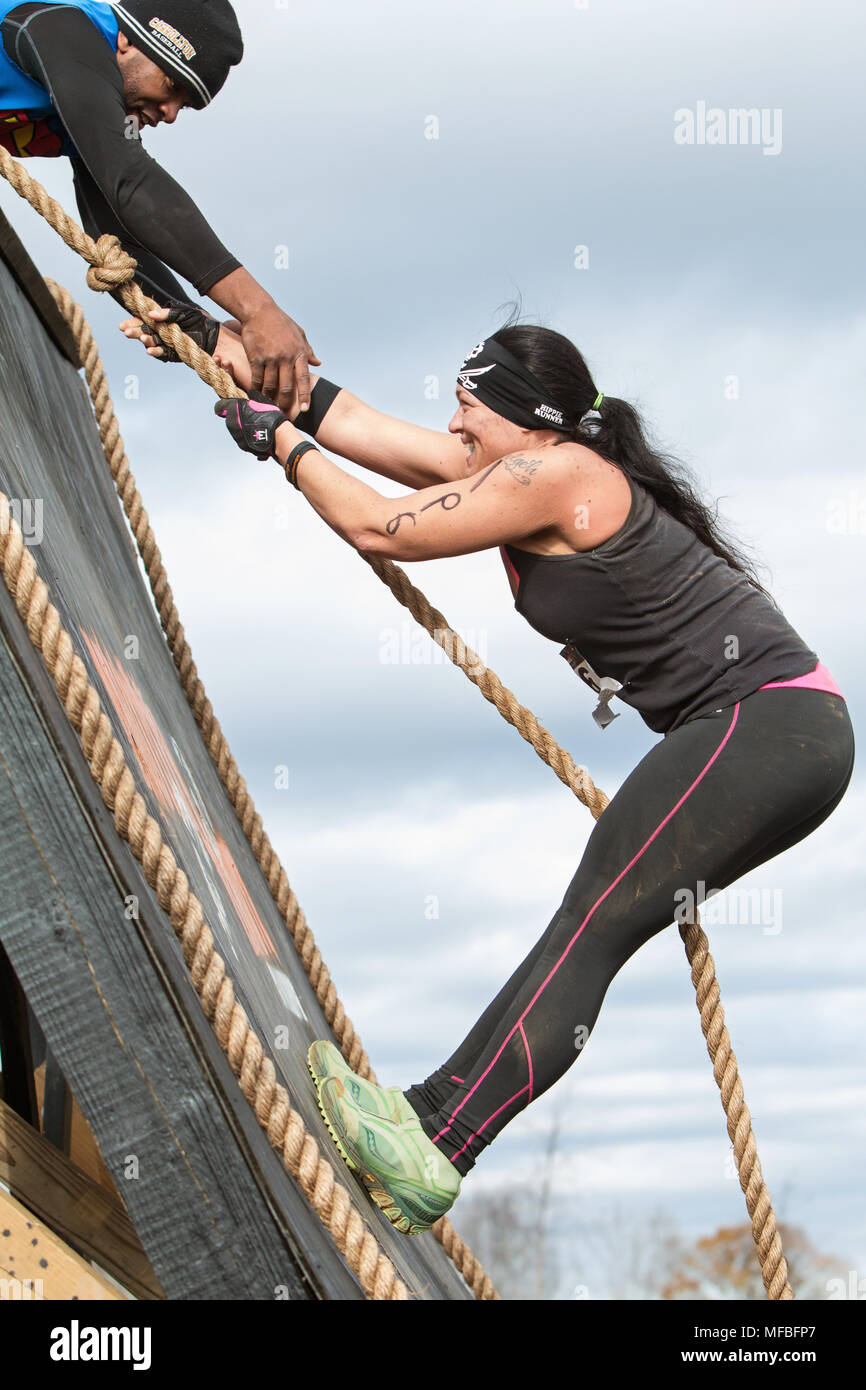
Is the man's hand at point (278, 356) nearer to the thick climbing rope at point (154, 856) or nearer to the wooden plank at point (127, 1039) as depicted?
the thick climbing rope at point (154, 856)

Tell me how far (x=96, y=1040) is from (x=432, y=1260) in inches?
69.2

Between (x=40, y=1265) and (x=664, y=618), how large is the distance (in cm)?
130

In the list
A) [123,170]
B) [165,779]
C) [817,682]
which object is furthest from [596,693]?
[123,170]

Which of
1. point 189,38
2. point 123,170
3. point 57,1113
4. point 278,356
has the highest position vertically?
point 189,38

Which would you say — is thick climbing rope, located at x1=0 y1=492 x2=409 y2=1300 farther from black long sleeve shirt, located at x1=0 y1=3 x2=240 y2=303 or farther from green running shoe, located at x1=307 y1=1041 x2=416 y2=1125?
black long sleeve shirt, located at x1=0 y1=3 x2=240 y2=303

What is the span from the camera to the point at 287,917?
3.07 m

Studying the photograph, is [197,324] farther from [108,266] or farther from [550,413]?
[550,413]

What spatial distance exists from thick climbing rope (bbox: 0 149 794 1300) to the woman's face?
1.15 feet

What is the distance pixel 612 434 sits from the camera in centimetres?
238

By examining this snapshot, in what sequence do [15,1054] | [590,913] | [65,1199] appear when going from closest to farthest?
[65,1199]
[590,913]
[15,1054]

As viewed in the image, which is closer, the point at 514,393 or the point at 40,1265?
the point at 40,1265
